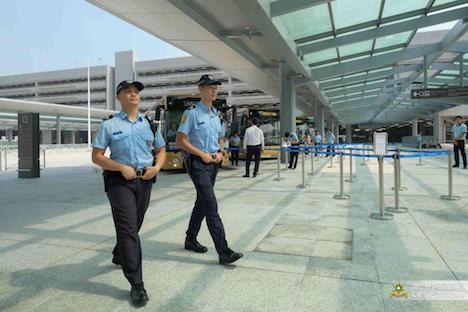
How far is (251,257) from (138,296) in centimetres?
140

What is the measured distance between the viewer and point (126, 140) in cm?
304

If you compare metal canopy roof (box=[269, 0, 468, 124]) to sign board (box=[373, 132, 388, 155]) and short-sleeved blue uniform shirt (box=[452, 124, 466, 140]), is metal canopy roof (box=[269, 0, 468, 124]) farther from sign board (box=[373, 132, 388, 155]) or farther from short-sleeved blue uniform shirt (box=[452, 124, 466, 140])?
sign board (box=[373, 132, 388, 155])

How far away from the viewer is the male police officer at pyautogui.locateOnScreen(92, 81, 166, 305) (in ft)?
9.67

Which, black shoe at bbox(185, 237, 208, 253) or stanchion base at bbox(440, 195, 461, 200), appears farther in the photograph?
stanchion base at bbox(440, 195, 461, 200)

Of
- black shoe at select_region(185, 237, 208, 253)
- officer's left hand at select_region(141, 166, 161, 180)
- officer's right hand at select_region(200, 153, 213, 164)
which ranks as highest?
officer's right hand at select_region(200, 153, 213, 164)

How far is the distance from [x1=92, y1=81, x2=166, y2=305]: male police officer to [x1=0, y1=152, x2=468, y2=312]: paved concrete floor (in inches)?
13.6

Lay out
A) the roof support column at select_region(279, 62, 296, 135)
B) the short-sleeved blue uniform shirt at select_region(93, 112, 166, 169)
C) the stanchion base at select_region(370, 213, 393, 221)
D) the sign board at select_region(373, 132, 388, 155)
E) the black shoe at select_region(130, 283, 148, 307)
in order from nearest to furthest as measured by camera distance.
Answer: the black shoe at select_region(130, 283, 148, 307)
the short-sleeved blue uniform shirt at select_region(93, 112, 166, 169)
the stanchion base at select_region(370, 213, 393, 221)
the sign board at select_region(373, 132, 388, 155)
the roof support column at select_region(279, 62, 296, 135)

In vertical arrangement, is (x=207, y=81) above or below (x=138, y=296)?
above

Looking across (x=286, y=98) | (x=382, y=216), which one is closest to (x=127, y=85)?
(x=382, y=216)

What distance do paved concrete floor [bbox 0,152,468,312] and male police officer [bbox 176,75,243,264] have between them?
353 millimetres

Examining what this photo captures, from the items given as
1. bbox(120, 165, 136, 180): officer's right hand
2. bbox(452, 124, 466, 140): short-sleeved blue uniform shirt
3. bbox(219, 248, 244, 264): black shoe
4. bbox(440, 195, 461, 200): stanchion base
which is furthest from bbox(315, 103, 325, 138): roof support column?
bbox(120, 165, 136, 180): officer's right hand

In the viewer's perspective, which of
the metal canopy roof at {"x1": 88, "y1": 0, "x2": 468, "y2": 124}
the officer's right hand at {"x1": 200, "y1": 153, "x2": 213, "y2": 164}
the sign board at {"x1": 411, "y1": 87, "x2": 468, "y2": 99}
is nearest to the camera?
the officer's right hand at {"x1": 200, "y1": 153, "x2": 213, "y2": 164}

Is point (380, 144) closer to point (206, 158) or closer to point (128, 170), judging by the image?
point (206, 158)

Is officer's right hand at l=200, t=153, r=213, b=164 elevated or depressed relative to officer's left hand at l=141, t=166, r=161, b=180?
elevated
